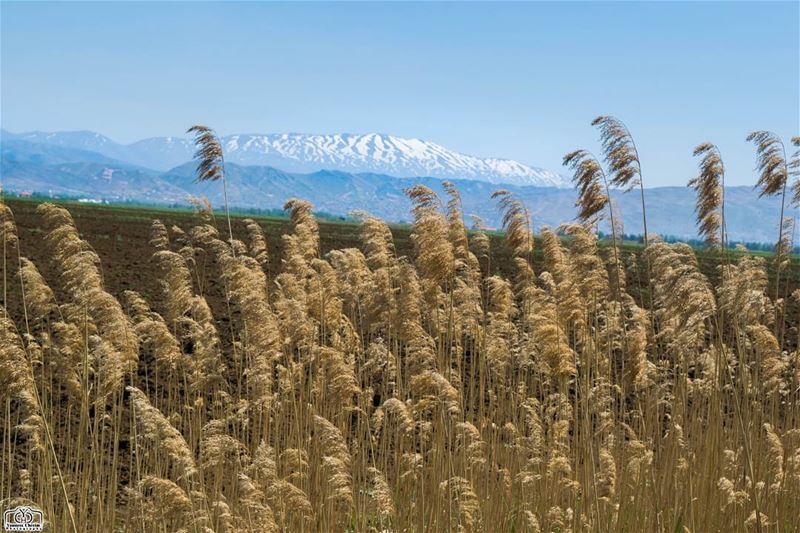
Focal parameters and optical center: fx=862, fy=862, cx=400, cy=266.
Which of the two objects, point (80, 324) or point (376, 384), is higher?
point (80, 324)

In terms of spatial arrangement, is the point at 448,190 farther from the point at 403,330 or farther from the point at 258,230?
the point at 258,230

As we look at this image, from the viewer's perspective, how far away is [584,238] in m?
6.42

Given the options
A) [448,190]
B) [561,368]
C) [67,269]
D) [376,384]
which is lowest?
[376,384]

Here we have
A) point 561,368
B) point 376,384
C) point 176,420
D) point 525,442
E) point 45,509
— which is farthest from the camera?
point 376,384

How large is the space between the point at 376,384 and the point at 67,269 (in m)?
6.12

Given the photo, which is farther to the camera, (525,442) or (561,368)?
(525,442)

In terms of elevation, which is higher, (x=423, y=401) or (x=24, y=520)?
(x=423, y=401)

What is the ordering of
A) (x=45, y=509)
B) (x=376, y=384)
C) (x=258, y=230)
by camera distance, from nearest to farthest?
1. (x=45, y=509)
2. (x=258, y=230)
3. (x=376, y=384)

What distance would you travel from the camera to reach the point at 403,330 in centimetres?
607

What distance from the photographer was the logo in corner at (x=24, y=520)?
5.32 m

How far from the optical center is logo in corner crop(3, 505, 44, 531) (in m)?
5.32

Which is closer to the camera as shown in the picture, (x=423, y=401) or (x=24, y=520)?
(x=423, y=401)

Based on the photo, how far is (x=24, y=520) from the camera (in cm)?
537

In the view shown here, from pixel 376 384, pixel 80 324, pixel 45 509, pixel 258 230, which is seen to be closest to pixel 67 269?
pixel 80 324
